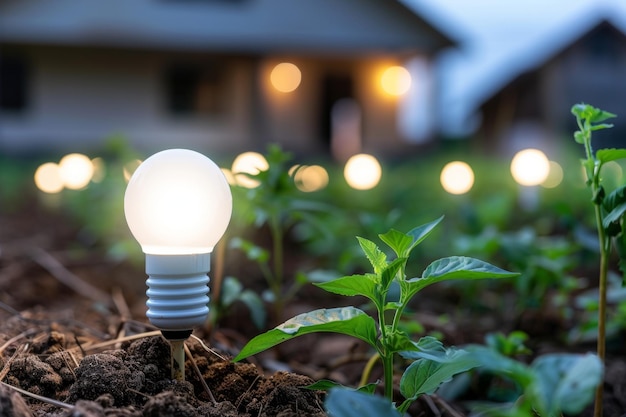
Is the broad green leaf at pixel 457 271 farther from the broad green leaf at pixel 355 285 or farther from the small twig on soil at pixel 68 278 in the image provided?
the small twig on soil at pixel 68 278

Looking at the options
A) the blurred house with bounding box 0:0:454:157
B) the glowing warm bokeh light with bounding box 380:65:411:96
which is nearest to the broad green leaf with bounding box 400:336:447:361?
the blurred house with bounding box 0:0:454:157

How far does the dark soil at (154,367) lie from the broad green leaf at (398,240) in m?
0.34

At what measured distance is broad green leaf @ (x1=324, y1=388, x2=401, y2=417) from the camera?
103cm

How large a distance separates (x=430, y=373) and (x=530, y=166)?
4.12m

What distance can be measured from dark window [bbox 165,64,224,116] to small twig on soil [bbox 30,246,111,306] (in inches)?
444

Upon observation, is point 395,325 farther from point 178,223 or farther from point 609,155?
point 609,155

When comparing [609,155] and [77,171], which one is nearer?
[609,155]

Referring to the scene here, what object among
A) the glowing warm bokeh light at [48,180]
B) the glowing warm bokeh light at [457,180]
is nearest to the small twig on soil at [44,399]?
the glowing warm bokeh light at [457,180]

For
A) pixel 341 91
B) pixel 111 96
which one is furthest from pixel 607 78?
pixel 111 96

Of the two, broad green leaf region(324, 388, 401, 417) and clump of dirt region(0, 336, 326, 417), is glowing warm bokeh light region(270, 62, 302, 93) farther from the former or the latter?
broad green leaf region(324, 388, 401, 417)

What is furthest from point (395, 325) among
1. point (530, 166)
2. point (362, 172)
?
point (362, 172)

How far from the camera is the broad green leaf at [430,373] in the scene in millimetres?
1234

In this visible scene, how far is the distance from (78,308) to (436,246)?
76.9 inches

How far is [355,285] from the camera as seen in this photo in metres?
1.29
